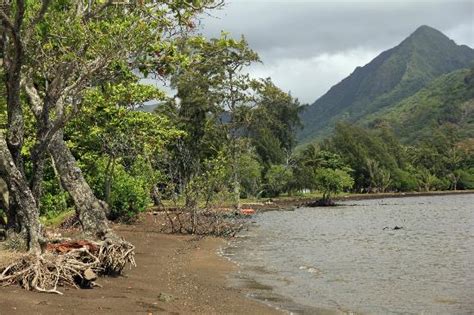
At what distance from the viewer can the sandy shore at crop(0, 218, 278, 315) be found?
11617 millimetres

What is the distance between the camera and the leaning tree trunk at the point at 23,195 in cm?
1387

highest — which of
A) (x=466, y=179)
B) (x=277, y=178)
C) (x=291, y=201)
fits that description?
(x=466, y=179)

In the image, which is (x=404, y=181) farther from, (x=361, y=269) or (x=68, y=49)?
(x=68, y=49)

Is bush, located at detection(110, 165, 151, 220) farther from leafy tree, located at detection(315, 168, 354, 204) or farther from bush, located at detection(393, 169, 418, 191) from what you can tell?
bush, located at detection(393, 169, 418, 191)

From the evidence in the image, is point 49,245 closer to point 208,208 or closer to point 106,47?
point 106,47

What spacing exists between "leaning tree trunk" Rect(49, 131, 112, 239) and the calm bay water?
18.3 ft

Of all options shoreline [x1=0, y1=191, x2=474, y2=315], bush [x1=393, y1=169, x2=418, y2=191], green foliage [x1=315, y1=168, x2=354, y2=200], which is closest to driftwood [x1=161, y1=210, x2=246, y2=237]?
shoreline [x1=0, y1=191, x2=474, y2=315]

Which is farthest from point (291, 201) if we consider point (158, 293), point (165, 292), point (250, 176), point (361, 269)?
point (158, 293)

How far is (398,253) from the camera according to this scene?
2852 centimetres

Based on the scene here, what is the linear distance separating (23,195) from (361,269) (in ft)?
48.6

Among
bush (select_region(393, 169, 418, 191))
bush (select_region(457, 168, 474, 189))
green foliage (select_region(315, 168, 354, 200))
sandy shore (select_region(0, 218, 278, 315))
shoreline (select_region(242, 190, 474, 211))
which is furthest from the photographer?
bush (select_region(457, 168, 474, 189))

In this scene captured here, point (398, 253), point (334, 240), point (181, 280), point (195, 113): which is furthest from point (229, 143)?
point (181, 280)

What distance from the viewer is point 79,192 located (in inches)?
716

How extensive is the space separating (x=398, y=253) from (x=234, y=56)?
1384 inches
